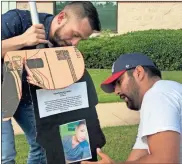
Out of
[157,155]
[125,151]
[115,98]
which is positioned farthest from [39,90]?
[115,98]

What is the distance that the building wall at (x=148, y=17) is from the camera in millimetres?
13516

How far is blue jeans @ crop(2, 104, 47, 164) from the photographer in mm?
3213

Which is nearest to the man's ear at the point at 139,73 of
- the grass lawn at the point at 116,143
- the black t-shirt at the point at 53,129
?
the black t-shirt at the point at 53,129

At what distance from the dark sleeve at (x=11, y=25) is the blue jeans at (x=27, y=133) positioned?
479 millimetres

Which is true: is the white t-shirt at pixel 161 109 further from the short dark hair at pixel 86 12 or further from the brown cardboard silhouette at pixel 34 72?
the short dark hair at pixel 86 12

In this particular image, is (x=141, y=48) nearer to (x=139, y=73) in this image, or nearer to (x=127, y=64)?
(x=127, y=64)

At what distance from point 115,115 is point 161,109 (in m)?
4.69

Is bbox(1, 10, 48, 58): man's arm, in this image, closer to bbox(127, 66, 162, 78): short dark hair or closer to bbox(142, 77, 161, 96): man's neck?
bbox(127, 66, 162, 78): short dark hair

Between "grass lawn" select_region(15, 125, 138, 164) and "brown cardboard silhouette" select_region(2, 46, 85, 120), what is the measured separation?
2509mm

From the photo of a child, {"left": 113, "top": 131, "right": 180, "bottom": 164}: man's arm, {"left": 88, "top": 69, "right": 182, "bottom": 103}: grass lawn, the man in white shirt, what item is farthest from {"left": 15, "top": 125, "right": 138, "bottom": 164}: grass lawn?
{"left": 113, "top": 131, "right": 180, "bottom": 164}: man's arm

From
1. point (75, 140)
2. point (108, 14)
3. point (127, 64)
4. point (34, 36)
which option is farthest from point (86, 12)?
point (108, 14)

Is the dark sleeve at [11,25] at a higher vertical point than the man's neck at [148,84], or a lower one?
higher

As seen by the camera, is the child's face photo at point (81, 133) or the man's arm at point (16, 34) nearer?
the man's arm at point (16, 34)

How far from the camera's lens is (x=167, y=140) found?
215 cm
